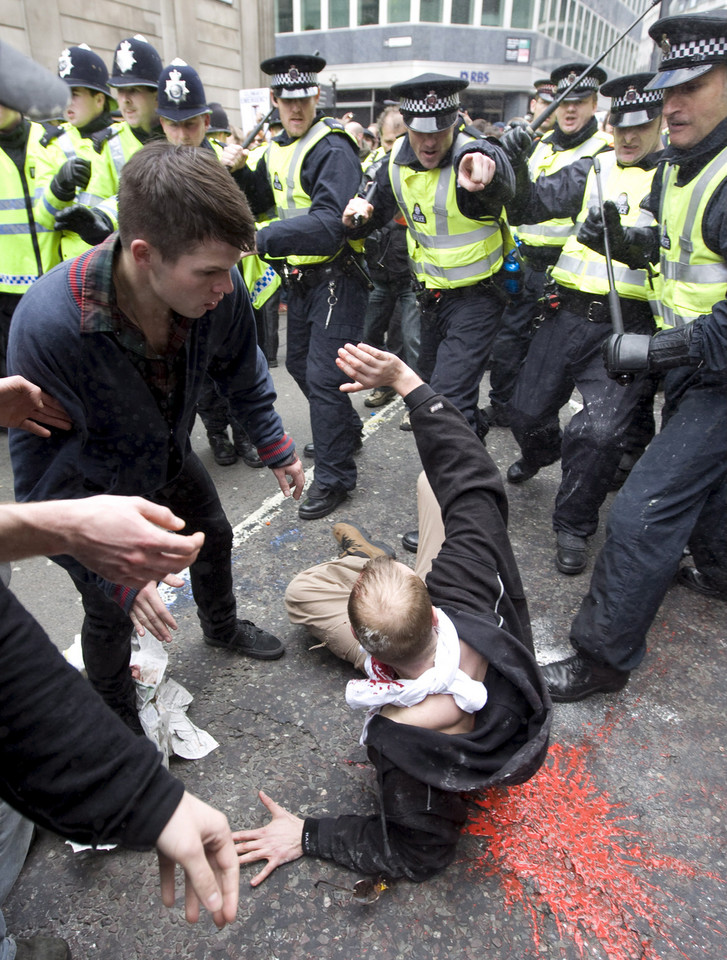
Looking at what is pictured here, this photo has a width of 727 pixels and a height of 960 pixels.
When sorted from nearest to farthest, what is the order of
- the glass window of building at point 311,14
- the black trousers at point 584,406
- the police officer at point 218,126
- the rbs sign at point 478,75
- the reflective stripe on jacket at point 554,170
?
the black trousers at point 584,406, the reflective stripe on jacket at point 554,170, the police officer at point 218,126, the rbs sign at point 478,75, the glass window of building at point 311,14

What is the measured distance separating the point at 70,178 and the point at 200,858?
3.54 metres

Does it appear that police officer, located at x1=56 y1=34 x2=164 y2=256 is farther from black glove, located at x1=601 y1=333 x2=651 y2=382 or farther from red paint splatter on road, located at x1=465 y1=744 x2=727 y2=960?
red paint splatter on road, located at x1=465 y1=744 x2=727 y2=960

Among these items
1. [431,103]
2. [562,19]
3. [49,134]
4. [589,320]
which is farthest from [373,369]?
[562,19]

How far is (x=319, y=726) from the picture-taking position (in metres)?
2.28

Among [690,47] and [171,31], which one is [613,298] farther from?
[171,31]

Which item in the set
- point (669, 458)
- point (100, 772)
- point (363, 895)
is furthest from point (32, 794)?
point (669, 458)

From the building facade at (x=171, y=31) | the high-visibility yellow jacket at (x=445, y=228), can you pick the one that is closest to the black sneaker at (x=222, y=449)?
the high-visibility yellow jacket at (x=445, y=228)

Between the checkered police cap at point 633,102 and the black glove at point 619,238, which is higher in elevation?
the checkered police cap at point 633,102

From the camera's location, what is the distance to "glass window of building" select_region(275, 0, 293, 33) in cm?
2883

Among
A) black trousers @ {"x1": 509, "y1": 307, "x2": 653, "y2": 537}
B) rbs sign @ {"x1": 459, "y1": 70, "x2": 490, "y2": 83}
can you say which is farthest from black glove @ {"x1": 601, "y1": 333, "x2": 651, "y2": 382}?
rbs sign @ {"x1": 459, "y1": 70, "x2": 490, "y2": 83}

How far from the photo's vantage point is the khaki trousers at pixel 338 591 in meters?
2.35

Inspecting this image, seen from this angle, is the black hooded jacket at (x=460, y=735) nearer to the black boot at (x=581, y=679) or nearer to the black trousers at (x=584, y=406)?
the black boot at (x=581, y=679)

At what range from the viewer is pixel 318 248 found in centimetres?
345

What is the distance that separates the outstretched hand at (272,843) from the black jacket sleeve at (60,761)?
0.90 meters
